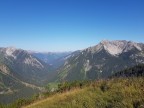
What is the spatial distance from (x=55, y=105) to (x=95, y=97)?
297 cm

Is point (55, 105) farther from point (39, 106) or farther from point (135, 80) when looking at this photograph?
point (135, 80)

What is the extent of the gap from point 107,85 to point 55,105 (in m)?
4.12

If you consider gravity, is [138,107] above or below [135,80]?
below

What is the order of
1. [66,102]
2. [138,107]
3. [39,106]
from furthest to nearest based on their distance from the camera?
1. [39,106]
2. [66,102]
3. [138,107]

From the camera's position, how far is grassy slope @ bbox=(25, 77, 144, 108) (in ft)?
47.9

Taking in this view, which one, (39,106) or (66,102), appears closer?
(66,102)

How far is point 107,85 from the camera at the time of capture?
61.4 ft

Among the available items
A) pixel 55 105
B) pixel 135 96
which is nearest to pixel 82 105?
pixel 55 105

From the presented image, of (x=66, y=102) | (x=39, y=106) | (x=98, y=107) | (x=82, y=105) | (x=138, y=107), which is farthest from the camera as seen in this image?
(x=39, y=106)

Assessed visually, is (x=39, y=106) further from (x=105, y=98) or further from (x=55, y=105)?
(x=105, y=98)

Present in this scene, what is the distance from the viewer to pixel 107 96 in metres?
16.7

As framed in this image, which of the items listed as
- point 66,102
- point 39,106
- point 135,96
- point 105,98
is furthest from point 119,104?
point 39,106

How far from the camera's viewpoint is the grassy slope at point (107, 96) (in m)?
14.6

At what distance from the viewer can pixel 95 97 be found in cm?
1736
